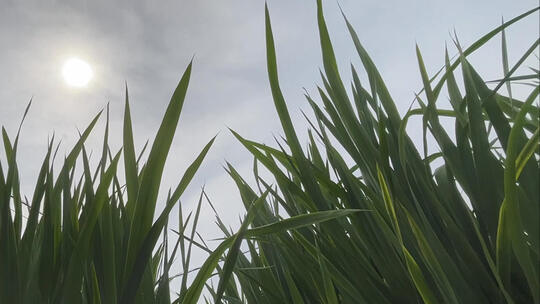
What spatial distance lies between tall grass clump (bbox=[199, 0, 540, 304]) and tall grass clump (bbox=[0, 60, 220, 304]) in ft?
0.28

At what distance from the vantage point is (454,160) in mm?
481

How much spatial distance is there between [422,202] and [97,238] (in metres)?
0.33

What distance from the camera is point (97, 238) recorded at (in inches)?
21.3

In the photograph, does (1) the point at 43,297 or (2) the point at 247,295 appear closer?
(1) the point at 43,297

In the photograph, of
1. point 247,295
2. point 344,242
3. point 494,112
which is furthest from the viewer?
point 247,295

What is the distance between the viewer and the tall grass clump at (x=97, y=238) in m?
0.49

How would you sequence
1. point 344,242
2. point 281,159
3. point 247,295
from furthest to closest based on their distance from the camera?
point 247,295 → point 281,159 → point 344,242

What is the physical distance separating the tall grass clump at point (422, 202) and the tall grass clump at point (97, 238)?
0.28 ft

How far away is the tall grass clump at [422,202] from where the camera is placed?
0.42 m

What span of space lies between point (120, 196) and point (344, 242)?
27cm

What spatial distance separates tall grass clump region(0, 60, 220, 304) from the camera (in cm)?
49

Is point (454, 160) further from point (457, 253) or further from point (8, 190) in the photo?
point (8, 190)

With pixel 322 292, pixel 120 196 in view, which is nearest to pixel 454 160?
pixel 322 292

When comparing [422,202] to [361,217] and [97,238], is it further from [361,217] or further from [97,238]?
[97,238]
